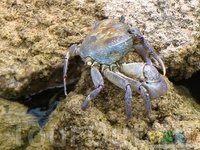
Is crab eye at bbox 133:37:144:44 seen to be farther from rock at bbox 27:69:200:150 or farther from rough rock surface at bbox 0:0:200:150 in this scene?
rock at bbox 27:69:200:150

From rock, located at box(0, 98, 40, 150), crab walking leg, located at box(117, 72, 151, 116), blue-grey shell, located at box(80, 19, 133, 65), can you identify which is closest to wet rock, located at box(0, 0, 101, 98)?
rock, located at box(0, 98, 40, 150)

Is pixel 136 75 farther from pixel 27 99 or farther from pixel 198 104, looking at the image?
pixel 27 99

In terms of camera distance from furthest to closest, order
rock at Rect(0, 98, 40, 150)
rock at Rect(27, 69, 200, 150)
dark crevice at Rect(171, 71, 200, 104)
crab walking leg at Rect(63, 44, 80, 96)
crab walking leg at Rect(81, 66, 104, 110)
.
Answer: dark crevice at Rect(171, 71, 200, 104)
crab walking leg at Rect(63, 44, 80, 96)
rock at Rect(0, 98, 40, 150)
crab walking leg at Rect(81, 66, 104, 110)
rock at Rect(27, 69, 200, 150)

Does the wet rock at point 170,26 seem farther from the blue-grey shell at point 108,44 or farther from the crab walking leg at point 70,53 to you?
the crab walking leg at point 70,53

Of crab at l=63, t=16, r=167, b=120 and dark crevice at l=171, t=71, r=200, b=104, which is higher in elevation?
crab at l=63, t=16, r=167, b=120

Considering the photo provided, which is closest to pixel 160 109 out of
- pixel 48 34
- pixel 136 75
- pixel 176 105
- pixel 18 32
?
pixel 176 105

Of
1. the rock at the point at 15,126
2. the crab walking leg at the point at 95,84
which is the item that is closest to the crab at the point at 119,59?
the crab walking leg at the point at 95,84

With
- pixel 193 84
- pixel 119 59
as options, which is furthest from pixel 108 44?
pixel 193 84
